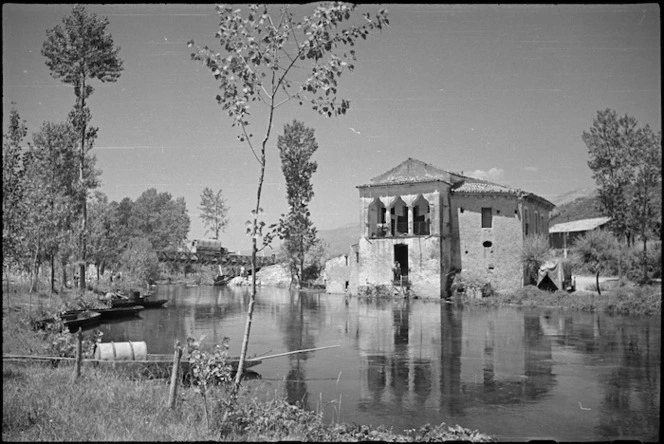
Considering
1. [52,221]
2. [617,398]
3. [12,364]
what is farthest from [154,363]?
[52,221]

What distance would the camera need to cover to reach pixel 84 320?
19156 mm

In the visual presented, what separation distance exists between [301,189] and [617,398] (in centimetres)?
3561

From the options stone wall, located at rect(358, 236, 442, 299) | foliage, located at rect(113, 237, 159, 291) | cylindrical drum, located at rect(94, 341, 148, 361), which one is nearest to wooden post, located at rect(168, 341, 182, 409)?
cylindrical drum, located at rect(94, 341, 148, 361)

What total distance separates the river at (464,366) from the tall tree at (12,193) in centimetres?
461

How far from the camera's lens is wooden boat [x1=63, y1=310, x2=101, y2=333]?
715 inches

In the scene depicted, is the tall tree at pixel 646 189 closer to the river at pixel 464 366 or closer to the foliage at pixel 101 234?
the river at pixel 464 366

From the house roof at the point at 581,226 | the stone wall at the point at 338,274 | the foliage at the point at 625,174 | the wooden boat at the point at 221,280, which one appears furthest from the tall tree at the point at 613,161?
the wooden boat at the point at 221,280

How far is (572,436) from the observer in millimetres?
8023

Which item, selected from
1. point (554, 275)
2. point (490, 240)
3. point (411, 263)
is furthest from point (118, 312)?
point (554, 275)

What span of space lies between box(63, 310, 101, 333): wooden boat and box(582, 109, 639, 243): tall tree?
28743 millimetres

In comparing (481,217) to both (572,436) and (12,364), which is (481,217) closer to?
(572,436)

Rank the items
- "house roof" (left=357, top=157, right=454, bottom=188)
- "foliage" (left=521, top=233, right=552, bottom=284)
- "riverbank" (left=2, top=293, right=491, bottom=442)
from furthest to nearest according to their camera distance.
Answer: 1. "house roof" (left=357, top=157, right=454, bottom=188)
2. "foliage" (left=521, top=233, right=552, bottom=284)
3. "riverbank" (left=2, top=293, right=491, bottom=442)

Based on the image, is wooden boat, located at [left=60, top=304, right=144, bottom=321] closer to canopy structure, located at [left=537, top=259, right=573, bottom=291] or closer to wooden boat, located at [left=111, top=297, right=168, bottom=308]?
wooden boat, located at [left=111, top=297, right=168, bottom=308]

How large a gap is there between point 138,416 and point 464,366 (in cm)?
894
